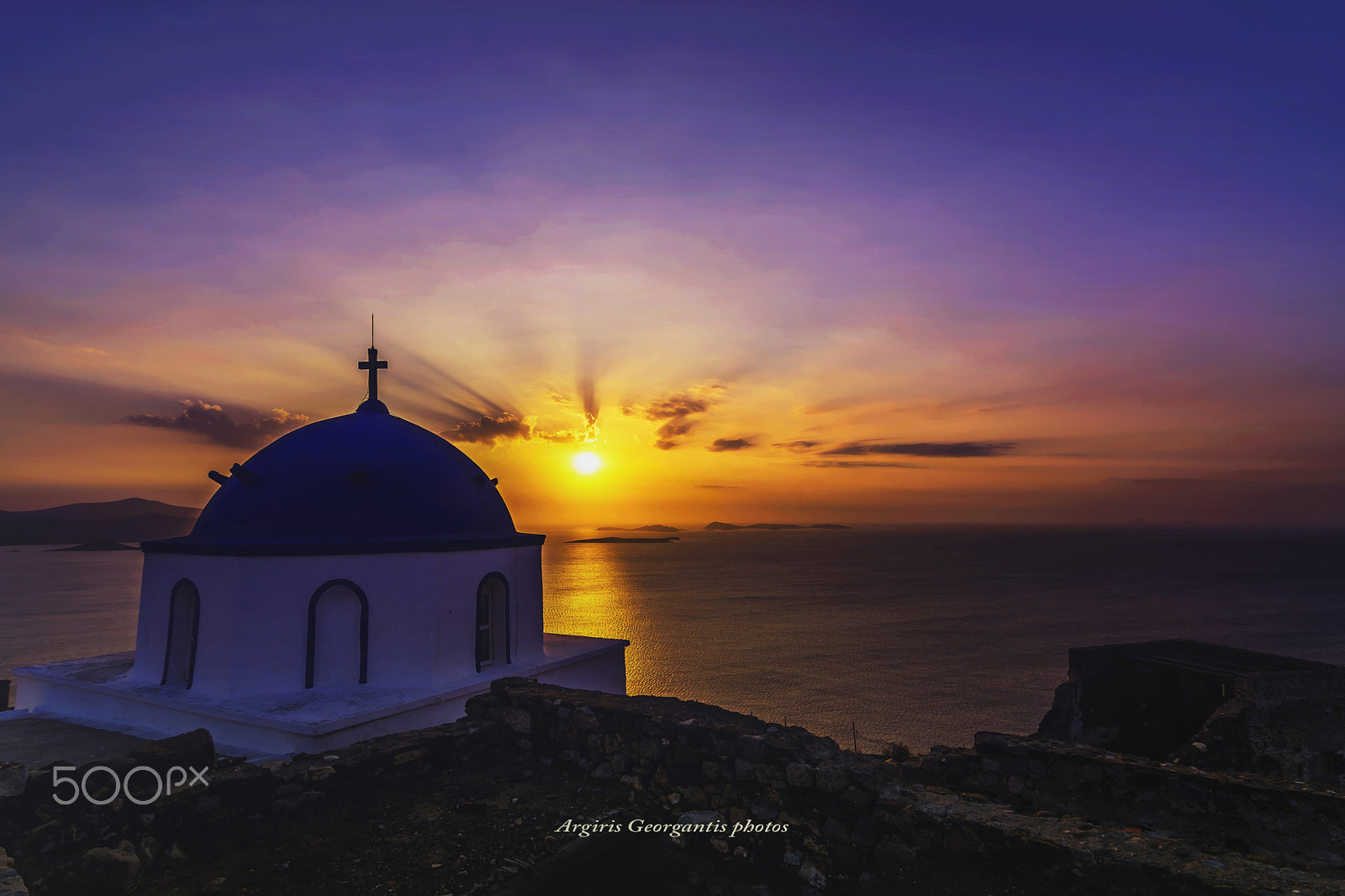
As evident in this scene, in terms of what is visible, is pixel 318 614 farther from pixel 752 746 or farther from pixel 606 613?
pixel 606 613

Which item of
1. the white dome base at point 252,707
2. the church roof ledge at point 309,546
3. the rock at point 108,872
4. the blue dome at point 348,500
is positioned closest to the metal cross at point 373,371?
the blue dome at point 348,500

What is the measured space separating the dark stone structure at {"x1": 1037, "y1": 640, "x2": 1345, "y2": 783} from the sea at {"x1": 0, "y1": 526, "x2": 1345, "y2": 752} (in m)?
10.3

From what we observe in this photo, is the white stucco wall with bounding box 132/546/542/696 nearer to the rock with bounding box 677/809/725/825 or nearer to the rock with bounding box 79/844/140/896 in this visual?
the rock with bounding box 79/844/140/896

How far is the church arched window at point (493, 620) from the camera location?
573 inches

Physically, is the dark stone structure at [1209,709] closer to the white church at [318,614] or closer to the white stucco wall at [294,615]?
the white church at [318,614]

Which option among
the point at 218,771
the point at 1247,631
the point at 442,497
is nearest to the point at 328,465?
the point at 442,497

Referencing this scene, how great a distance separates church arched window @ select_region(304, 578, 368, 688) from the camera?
41.8 feet

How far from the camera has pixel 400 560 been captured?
13.4 meters

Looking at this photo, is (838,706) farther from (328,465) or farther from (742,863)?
(742,863)

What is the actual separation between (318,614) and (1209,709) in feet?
49.9

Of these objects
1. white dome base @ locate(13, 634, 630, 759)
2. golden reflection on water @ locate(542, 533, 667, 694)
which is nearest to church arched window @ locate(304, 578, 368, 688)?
white dome base @ locate(13, 634, 630, 759)

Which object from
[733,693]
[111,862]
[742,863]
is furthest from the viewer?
[733,693]

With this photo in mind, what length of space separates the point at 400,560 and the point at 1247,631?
187 feet

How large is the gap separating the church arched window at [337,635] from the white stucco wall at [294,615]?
4.4 inches
